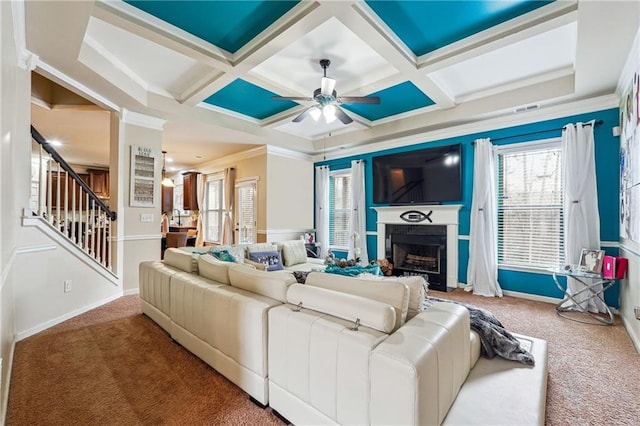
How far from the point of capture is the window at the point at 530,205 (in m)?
4.11

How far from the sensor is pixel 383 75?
371 cm

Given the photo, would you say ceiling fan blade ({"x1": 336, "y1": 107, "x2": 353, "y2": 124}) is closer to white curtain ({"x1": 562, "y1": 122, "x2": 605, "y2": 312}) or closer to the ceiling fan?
the ceiling fan

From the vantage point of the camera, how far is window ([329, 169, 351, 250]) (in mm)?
6742

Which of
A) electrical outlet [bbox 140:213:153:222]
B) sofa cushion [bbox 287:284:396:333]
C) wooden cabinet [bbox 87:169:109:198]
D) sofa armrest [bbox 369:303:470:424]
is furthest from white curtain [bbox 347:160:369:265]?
wooden cabinet [bbox 87:169:109:198]

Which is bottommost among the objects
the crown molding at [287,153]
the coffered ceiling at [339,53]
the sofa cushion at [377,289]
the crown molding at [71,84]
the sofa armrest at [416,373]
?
the sofa armrest at [416,373]

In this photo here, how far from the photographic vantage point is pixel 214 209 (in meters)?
8.13

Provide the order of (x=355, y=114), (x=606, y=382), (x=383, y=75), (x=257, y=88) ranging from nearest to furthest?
(x=606, y=382), (x=383, y=75), (x=257, y=88), (x=355, y=114)

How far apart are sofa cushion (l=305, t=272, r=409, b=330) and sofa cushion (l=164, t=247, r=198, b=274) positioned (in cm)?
151

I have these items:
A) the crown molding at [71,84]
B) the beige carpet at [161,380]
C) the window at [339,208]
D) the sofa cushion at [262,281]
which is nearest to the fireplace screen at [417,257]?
the window at [339,208]

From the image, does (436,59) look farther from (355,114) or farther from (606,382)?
(606,382)

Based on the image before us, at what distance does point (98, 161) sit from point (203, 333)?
29.0 ft

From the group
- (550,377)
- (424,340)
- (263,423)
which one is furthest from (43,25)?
(550,377)

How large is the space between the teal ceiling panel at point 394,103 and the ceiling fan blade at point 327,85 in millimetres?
1082

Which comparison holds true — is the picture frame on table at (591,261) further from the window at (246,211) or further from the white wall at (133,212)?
the white wall at (133,212)
